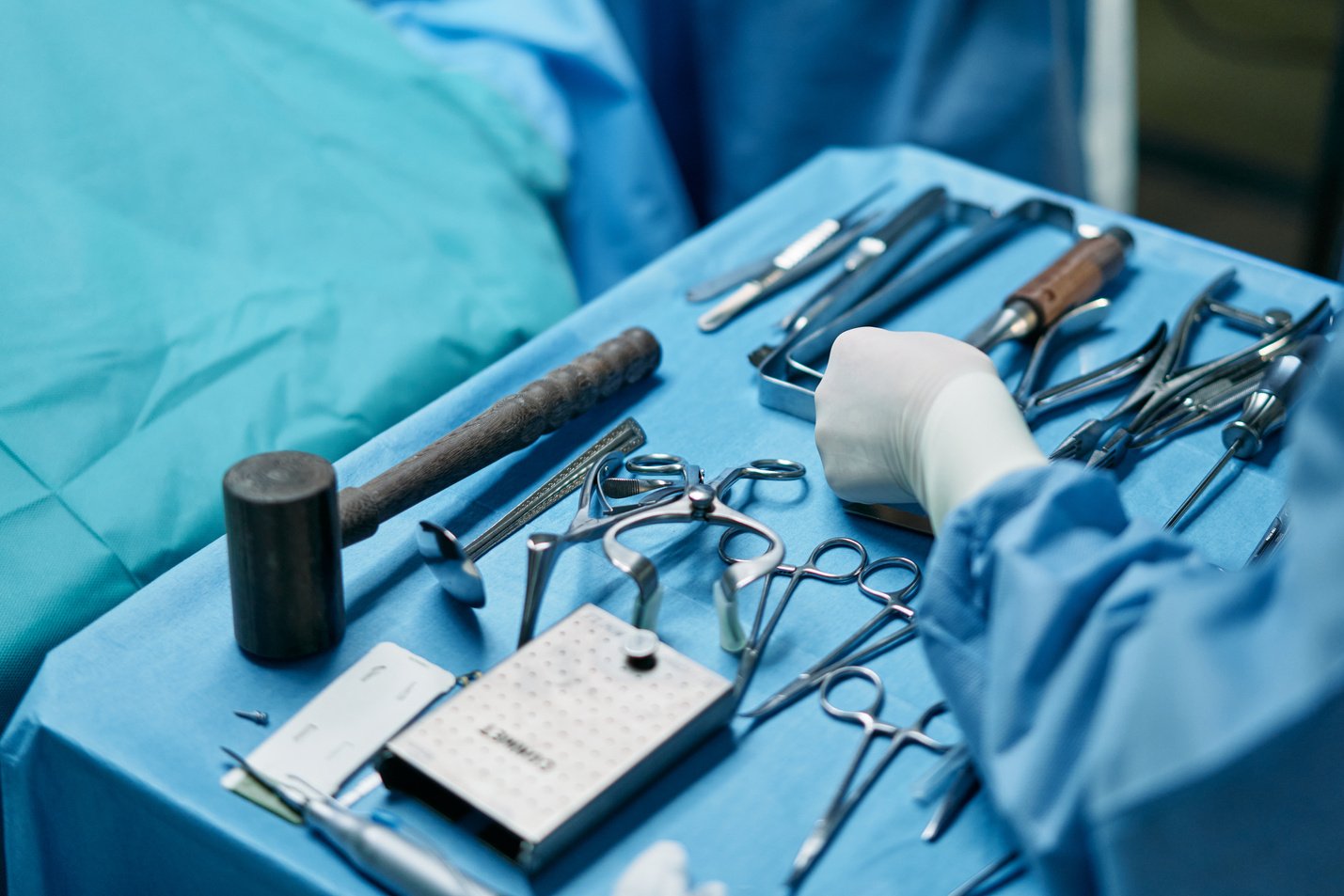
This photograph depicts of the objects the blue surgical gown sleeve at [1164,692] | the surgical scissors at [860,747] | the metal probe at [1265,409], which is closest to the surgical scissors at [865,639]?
the surgical scissors at [860,747]

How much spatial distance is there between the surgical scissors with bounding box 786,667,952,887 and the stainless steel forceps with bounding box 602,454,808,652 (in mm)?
71

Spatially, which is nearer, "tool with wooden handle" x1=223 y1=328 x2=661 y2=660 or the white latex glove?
the white latex glove

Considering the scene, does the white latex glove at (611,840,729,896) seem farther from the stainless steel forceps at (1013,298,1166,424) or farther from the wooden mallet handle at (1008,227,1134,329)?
the wooden mallet handle at (1008,227,1134,329)

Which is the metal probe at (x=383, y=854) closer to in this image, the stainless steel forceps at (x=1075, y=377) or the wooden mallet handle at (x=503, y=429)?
A: the wooden mallet handle at (x=503, y=429)

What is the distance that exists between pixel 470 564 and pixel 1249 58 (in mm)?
2991

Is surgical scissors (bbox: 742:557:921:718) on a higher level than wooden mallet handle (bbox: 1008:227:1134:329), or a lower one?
lower

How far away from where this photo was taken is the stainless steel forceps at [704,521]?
747 millimetres

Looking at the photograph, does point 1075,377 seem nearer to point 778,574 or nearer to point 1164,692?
point 778,574

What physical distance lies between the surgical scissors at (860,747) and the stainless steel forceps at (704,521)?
7 cm

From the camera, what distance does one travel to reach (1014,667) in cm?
59

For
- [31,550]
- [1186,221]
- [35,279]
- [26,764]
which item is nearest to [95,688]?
[26,764]

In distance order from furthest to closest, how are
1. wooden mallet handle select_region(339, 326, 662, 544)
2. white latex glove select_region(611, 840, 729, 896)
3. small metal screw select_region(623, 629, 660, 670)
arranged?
wooden mallet handle select_region(339, 326, 662, 544), small metal screw select_region(623, 629, 660, 670), white latex glove select_region(611, 840, 729, 896)

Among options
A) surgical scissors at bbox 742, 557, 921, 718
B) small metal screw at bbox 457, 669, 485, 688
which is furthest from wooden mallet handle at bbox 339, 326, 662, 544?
surgical scissors at bbox 742, 557, 921, 718

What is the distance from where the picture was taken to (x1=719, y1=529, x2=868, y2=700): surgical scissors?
30.0 inches
